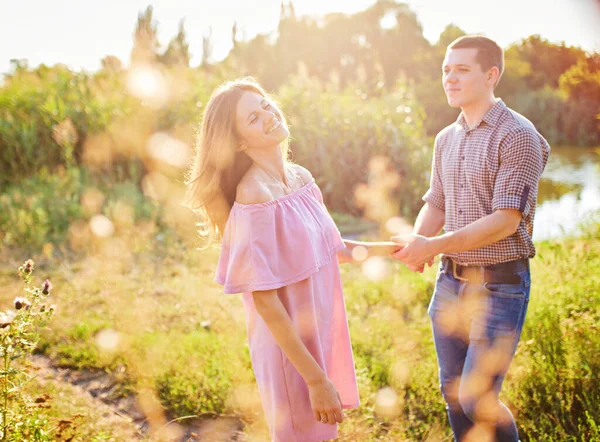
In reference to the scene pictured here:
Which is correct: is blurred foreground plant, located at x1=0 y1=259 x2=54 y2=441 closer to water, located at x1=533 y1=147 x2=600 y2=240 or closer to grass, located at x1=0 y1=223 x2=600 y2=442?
grass, located at x1=0 y1=223 x2=600 y2=442

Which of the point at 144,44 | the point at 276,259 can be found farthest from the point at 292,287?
the point at 144,44

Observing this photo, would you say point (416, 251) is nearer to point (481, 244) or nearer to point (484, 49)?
point (481, 244)

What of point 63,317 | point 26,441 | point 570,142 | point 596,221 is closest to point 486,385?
point 26,441

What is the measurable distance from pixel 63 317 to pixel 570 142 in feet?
57.1

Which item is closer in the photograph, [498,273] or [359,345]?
[498,273]

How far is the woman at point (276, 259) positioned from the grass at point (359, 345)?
103 cm

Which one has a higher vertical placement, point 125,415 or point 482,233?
point 482,233

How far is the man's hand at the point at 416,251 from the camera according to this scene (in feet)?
7.38

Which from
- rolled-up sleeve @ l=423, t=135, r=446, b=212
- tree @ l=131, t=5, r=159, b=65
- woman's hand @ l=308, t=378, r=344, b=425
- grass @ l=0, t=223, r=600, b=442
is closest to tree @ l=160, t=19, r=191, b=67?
tree @ l=131, t=5, r=159, b=65

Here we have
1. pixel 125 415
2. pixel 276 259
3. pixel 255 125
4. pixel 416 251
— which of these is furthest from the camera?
pixel 125 415

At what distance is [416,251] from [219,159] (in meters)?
1.00

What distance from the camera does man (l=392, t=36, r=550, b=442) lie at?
2078 mm

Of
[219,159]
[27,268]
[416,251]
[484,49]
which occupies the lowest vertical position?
[416,251]

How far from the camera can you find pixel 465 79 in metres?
2.25
